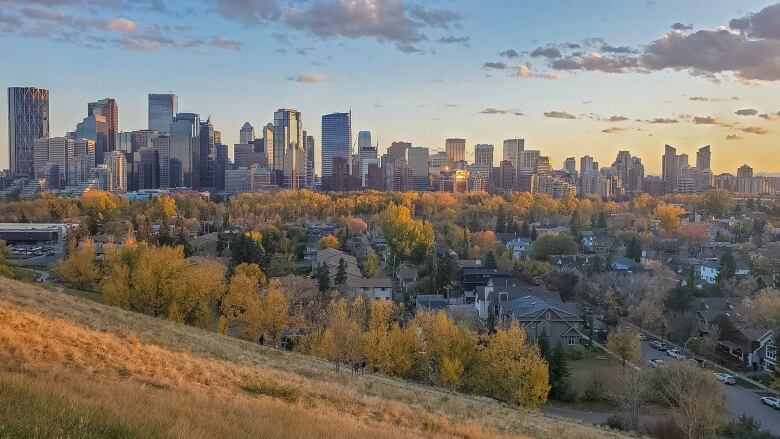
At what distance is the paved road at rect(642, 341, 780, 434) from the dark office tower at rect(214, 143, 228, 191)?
15466 cm

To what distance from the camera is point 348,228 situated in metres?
72.4

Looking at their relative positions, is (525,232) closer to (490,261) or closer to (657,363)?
(490,261)

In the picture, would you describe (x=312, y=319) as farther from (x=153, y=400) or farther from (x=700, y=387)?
(x=153, y=400)

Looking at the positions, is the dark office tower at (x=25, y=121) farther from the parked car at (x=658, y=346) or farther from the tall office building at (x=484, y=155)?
the parked car at (x=658, y=346)

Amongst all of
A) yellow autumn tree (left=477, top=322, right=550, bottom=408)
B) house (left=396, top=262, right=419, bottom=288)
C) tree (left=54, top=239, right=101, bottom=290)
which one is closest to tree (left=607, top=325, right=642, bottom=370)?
yellow autumn tree (left=477, top=322, right=550, bottom=408)

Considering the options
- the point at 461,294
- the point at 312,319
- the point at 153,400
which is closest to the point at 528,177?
the point at 461,294

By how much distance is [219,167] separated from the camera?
574 ft

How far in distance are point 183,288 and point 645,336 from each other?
1027 inches

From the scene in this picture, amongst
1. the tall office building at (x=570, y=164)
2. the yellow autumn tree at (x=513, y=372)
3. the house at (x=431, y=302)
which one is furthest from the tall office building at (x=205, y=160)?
the yellow autumn tree at (x=513, y=372)

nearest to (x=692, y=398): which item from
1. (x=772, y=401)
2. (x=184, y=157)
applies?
(x=772, y=401)

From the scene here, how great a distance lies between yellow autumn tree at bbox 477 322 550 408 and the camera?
70.6 ft

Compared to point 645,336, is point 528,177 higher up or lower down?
higher up

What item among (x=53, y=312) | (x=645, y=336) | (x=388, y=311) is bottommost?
(x=645, y=336)

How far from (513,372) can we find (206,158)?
522 ft
